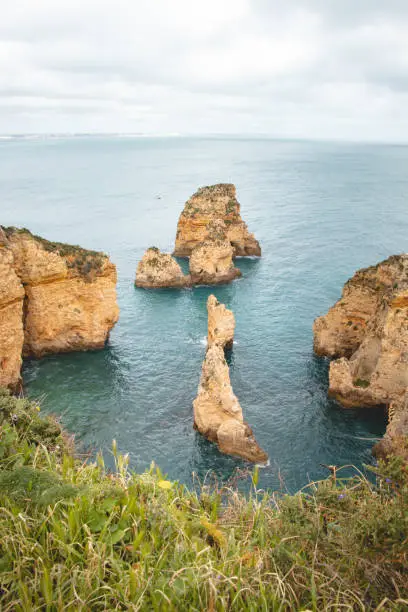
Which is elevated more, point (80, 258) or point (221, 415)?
point (80, 258)

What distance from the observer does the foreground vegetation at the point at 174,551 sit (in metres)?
5.39

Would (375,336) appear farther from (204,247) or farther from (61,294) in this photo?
(204,247)

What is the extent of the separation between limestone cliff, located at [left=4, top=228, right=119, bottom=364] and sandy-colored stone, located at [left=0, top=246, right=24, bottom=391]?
2674 millimetres

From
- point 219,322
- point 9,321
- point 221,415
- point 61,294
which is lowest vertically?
point 221,415

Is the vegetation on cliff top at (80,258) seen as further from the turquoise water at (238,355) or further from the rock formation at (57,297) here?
the turquoise water at (238,355)

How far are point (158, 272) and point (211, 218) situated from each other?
17.8 metres

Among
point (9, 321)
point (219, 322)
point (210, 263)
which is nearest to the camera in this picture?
point (9, 321)

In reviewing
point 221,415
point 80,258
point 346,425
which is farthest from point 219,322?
point 346,425

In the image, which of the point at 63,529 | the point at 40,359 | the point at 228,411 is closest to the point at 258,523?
the point at 63,529

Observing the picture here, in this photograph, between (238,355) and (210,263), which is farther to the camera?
(210,263)

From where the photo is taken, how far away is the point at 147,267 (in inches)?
2562

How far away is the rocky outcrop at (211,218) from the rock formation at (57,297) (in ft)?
116

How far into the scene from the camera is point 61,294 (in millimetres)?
42125

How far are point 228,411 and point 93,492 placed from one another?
78.1ft
